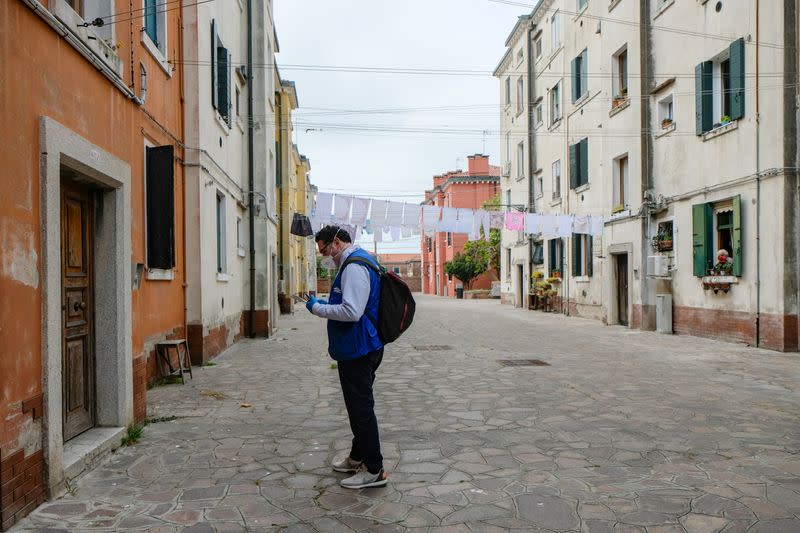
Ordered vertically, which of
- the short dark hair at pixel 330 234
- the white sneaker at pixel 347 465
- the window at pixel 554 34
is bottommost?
the white sneaker at pixel 347 465

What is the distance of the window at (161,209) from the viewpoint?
8.00m

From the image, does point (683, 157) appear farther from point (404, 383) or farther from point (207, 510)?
point (207, 510)

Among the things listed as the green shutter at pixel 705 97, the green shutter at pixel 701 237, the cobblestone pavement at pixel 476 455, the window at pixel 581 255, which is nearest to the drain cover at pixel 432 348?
the cobblestone pavement at pixel 476 455

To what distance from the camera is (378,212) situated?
17141mm

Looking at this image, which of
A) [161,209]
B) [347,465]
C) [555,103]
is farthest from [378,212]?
[347,465]

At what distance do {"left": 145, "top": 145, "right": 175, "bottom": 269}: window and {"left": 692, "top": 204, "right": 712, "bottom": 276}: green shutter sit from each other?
36.5 feet

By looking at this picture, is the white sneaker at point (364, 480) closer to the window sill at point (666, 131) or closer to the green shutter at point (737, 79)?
the green shutter at point (737, 79)

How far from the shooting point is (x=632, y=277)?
17.6m

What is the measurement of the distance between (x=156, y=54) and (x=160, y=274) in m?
3.01

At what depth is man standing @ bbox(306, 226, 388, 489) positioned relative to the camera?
436cm

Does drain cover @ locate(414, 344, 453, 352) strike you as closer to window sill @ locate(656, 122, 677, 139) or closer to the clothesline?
the clothesline

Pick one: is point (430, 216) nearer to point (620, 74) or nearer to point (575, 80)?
point (620, 74)

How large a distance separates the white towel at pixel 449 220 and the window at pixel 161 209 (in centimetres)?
1031

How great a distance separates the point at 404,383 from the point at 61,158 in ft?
17.9
